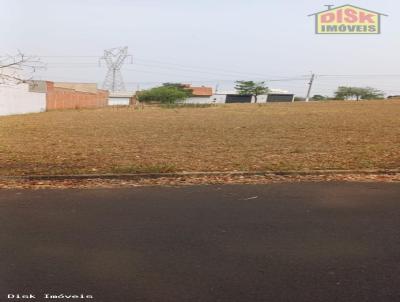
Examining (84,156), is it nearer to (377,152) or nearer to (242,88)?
(377,152)

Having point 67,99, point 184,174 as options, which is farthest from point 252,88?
point 184,174

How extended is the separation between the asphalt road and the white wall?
33640 mm

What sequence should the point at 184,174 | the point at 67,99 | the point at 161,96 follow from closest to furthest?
1. the point at 184,174
2. the point at 67,99
3. the point at 161,96

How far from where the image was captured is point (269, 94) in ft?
362

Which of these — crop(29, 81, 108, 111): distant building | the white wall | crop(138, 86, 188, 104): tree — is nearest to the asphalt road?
the white wall

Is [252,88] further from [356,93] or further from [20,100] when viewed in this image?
[20,100]

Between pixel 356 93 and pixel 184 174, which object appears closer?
pixel 184 174

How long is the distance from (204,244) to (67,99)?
60.8m

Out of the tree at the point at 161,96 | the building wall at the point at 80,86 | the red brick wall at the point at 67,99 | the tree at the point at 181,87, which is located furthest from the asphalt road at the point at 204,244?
the tree at the point at 181,87

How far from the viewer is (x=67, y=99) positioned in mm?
62719

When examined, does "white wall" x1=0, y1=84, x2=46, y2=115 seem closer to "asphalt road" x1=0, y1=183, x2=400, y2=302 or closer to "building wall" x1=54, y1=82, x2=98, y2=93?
"asphalt road" x1=0, y1=183, x2=400, y2=302

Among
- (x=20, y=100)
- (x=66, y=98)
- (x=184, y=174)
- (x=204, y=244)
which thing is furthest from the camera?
(x=66, y=98)

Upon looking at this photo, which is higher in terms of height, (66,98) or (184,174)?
(66,98)

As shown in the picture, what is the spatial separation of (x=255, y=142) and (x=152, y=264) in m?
10.4
